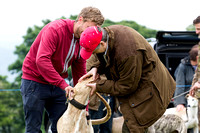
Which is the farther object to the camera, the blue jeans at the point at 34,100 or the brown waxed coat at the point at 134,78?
the blue jeans at the point at 34,100

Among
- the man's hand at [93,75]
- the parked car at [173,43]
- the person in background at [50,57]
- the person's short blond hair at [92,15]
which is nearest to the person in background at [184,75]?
the parked car at [173,43]

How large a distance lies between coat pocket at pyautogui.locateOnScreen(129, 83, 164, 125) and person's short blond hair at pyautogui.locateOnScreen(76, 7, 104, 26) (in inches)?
35.1

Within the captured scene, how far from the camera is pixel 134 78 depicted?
2926mm

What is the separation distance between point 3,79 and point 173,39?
→ 7.17 metres

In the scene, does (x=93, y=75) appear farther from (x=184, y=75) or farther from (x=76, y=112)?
(x=184, y=75)

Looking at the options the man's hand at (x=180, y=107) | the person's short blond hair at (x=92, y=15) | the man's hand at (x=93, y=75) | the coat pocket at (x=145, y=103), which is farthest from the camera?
the man's hand at (x=180, y=107)

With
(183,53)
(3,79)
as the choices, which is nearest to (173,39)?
(183,53)

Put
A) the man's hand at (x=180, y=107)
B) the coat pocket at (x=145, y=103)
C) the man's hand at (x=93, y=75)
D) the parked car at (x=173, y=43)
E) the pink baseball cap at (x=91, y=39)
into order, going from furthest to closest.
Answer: the parked car at (x=173, y=43) < the man's hand at (x=180, y=107) < the man's hand at (x=93, y=75) < the coat pocket at (x=145, y=103) < the pink baseball cap at (x=91, y=39)

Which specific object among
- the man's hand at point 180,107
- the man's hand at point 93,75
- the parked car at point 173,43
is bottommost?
the man's hand at point 180,107

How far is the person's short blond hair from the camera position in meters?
3.40

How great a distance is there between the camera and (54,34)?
3.42 meters

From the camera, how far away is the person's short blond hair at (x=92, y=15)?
3.40 metres

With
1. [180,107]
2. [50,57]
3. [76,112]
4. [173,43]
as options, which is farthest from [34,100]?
[173,43]

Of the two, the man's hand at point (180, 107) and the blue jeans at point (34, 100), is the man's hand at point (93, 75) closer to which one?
the blue jeans at point (34, 100)
